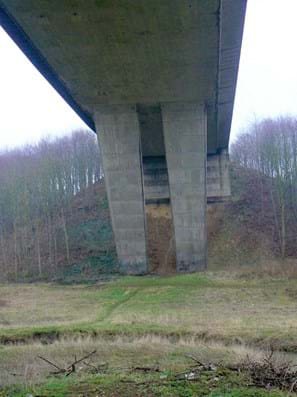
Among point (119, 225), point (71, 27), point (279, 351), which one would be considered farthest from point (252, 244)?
point (279, 351)

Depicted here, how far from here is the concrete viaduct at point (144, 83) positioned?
1389cm

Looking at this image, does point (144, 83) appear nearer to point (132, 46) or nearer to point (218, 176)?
point (132, 46)

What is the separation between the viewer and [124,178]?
2388cm

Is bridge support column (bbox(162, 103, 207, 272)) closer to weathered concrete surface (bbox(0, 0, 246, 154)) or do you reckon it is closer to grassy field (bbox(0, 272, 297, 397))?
weathered concrete surface (bbox(0, 0, 246, 154))

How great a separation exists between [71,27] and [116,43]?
5.45 ft

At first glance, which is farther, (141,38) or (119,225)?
(119,225)

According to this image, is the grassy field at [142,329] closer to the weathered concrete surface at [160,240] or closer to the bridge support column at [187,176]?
the bridge support column at [187,176]

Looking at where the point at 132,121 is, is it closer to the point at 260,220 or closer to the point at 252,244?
the point at 252,244

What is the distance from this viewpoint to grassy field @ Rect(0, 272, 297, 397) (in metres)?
4.98

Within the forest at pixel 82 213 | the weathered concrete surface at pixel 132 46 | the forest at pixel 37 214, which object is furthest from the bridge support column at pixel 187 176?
the forest at pixel 37 214

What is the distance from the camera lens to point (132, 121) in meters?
23.2

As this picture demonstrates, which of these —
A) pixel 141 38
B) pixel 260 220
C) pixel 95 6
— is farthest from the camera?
pixel 260 220

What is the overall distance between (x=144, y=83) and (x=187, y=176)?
19.0 feet

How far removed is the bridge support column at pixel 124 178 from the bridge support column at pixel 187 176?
1.52 m
